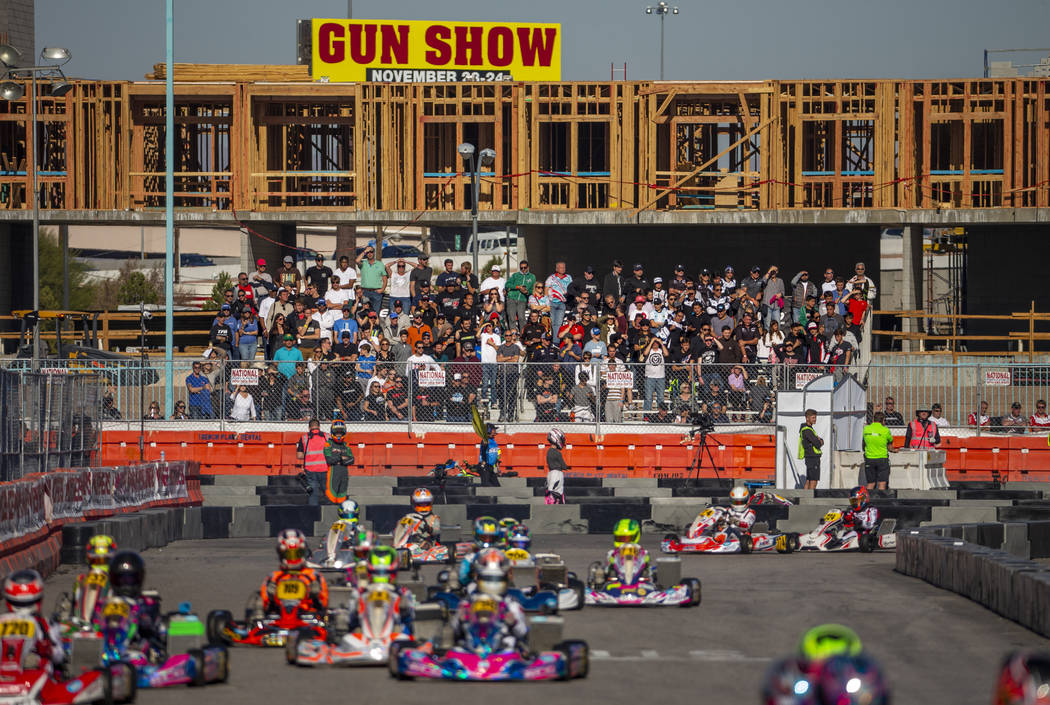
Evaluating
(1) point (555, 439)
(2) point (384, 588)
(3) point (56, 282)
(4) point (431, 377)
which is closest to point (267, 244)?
(4) point (431, 377)

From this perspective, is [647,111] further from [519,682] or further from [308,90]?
[519,682]

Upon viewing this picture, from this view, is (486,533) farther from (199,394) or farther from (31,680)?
(199,394)

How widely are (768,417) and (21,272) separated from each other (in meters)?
23.6

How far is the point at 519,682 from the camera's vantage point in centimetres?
1086

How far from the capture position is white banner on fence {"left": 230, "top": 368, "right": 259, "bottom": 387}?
80.7 feet

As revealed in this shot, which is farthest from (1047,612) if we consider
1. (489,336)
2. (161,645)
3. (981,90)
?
(981,90)

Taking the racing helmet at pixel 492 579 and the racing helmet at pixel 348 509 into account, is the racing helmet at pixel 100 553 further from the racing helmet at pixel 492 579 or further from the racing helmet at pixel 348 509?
the racing helmet at pixel 348 509

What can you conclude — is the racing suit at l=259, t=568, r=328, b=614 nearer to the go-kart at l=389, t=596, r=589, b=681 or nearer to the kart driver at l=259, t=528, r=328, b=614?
the kart driver at l=259, t=528, r=328, b=614

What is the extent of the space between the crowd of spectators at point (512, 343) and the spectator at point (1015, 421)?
274cm

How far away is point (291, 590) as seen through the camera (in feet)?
41.1

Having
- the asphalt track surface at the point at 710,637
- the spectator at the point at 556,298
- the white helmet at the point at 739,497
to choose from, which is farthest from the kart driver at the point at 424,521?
the spectator at the point at 556,298

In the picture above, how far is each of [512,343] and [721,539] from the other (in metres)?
7.78

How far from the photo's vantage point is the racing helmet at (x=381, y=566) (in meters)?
11.9

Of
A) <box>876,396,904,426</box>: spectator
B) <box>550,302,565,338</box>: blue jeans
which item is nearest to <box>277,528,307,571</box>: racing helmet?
<box>876,396,904,426</box>: spectator
